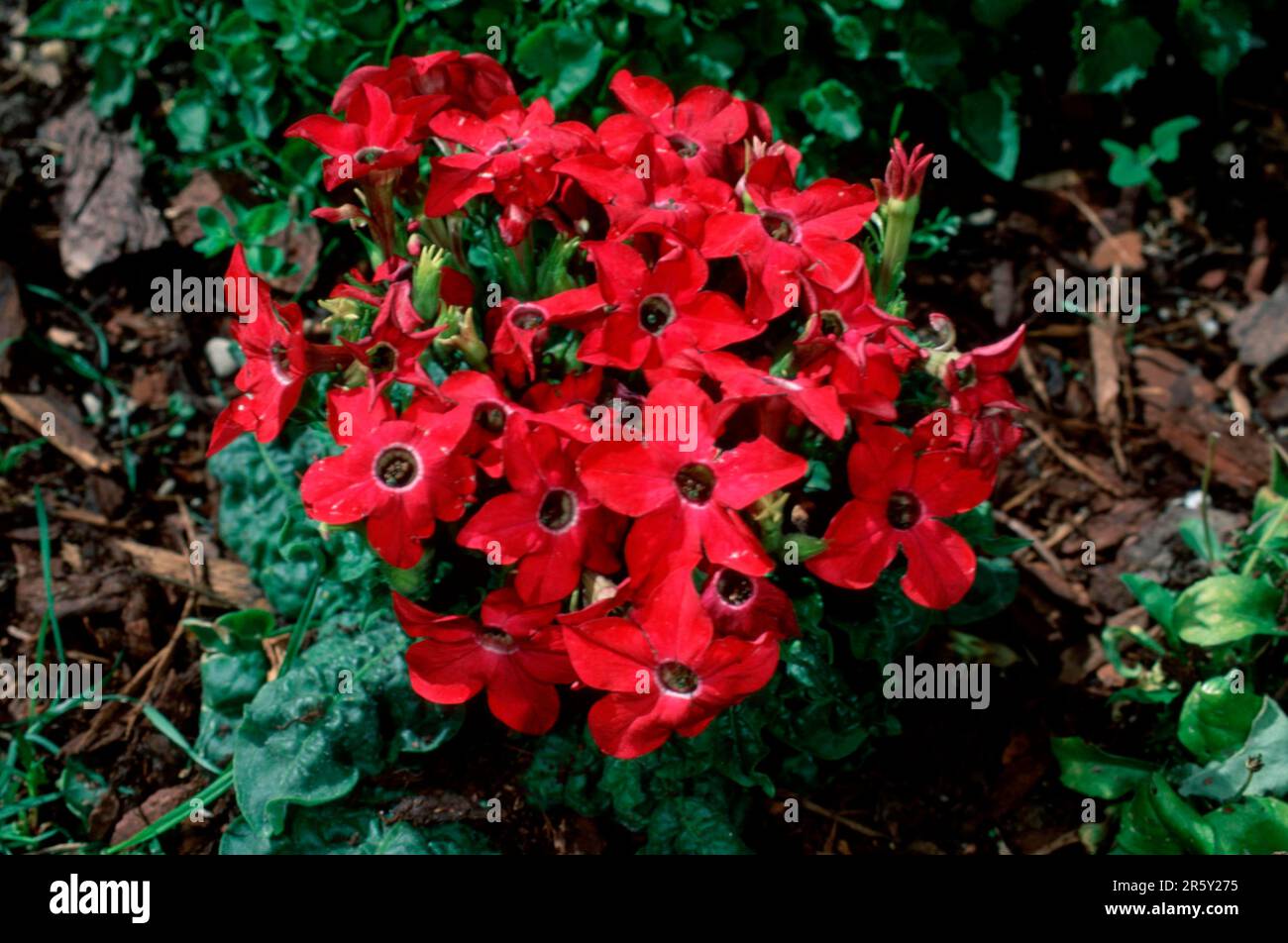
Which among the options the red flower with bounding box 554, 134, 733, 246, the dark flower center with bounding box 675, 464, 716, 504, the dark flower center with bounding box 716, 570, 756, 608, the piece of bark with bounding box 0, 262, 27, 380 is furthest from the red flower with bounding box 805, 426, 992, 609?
the piece of bark with bounding box 0, 262, 27, 380

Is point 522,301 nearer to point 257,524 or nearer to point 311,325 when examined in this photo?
point 257,524

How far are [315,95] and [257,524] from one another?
4.50 feet

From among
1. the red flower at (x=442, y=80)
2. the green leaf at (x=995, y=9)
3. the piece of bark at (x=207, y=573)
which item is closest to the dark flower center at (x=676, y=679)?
the red flower at (x=442, y=80)

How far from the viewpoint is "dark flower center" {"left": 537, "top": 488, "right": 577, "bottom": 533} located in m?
2.17

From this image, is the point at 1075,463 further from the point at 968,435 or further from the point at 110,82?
the point at 110,82

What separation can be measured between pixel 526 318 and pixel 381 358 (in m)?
0.27

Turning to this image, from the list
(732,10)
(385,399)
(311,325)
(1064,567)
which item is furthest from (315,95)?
(1064,567)

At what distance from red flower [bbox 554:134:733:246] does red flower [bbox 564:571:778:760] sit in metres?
0.63

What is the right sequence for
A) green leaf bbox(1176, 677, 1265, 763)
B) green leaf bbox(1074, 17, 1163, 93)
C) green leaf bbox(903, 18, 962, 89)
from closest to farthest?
1. green leaf bbox(1176, 677, 1265, 763)
2. green leaf bbox(903, 18, 962, 89)
3. green leaf bbox(1074, 17, 1163, 93)

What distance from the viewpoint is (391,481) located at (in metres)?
2.14

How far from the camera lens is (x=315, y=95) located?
145 inches

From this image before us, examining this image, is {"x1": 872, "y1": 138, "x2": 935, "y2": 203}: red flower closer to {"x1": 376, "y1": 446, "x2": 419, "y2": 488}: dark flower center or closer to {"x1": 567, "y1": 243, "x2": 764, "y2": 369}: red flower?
{"x1": 567, "y1": 243, "x2": 764, "y2": 369}: red flower

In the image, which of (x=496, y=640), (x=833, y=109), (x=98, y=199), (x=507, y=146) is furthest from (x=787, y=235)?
(x=98, y=199)

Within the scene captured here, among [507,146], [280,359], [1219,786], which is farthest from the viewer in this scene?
[1219,786]
